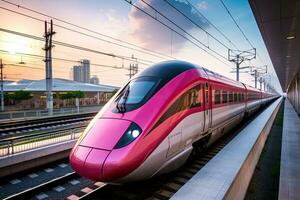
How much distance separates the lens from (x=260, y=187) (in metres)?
6.62

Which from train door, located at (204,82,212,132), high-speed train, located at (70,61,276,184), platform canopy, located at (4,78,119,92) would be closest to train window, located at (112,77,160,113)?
high-speed train, located at (70,61,276,184)

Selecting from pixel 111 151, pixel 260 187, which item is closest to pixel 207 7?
pixel 260 187

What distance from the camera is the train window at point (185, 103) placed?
474cm


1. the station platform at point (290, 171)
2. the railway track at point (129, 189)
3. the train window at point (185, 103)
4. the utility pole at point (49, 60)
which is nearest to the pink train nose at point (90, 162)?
the railway track at point (129, 189)

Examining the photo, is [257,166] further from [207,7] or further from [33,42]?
[33,42]

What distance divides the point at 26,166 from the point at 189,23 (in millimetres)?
9574

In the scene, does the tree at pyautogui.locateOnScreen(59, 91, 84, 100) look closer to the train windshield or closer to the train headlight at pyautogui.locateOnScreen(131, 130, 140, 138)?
the train windshield

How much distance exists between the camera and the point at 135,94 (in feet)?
17.0

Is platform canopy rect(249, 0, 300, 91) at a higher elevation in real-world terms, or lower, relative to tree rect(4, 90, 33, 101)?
higher

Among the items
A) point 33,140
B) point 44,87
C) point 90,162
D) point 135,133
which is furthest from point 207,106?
point 44,87

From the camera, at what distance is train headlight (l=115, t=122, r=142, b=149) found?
4.08 meters

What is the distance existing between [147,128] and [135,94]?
1151mm

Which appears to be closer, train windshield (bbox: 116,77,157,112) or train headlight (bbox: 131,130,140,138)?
train headlight (bbox: 131,130,140,138)

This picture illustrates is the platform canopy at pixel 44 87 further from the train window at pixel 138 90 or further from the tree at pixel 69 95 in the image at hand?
the train window at pixel 138 90
